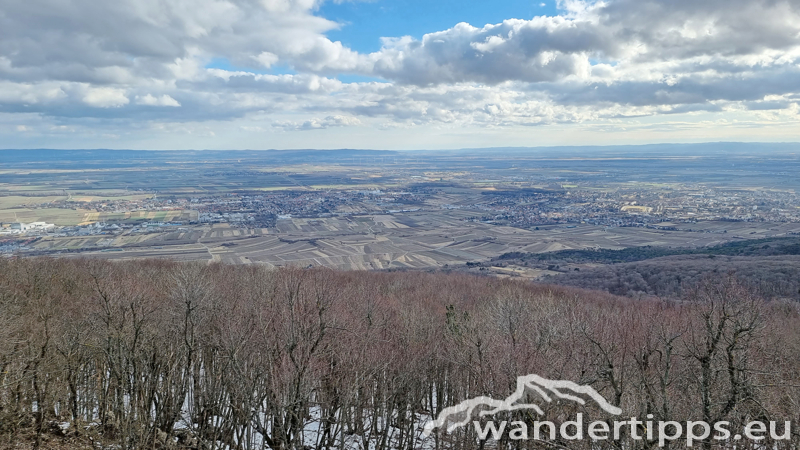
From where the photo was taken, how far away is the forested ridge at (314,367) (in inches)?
643

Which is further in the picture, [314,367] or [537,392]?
[314,367]

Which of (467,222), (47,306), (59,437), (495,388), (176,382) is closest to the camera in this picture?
(495,388)

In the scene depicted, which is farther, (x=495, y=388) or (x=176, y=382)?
(x=176, y=382)

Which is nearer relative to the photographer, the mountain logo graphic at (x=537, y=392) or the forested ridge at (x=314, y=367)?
the mountain logo graphic at (x=537, y=392)

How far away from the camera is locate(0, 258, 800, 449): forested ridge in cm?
1633

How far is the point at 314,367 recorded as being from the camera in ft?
57.6

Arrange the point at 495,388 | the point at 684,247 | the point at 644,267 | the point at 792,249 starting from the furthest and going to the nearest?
the point at 684,247, the point at 792,249, the point at 644,267, the point at 495,388

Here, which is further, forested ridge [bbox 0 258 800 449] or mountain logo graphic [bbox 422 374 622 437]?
forested ridge [bbox 0 258 800 449]

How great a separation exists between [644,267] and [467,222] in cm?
7313

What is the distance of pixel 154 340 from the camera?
825 inches

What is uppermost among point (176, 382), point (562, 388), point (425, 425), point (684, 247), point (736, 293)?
point (736, 293)

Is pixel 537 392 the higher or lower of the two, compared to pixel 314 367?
lower

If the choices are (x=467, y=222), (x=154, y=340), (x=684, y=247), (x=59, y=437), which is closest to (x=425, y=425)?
(x=154, y=340)

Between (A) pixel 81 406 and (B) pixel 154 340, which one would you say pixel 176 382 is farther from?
(A) pixel 81 406
